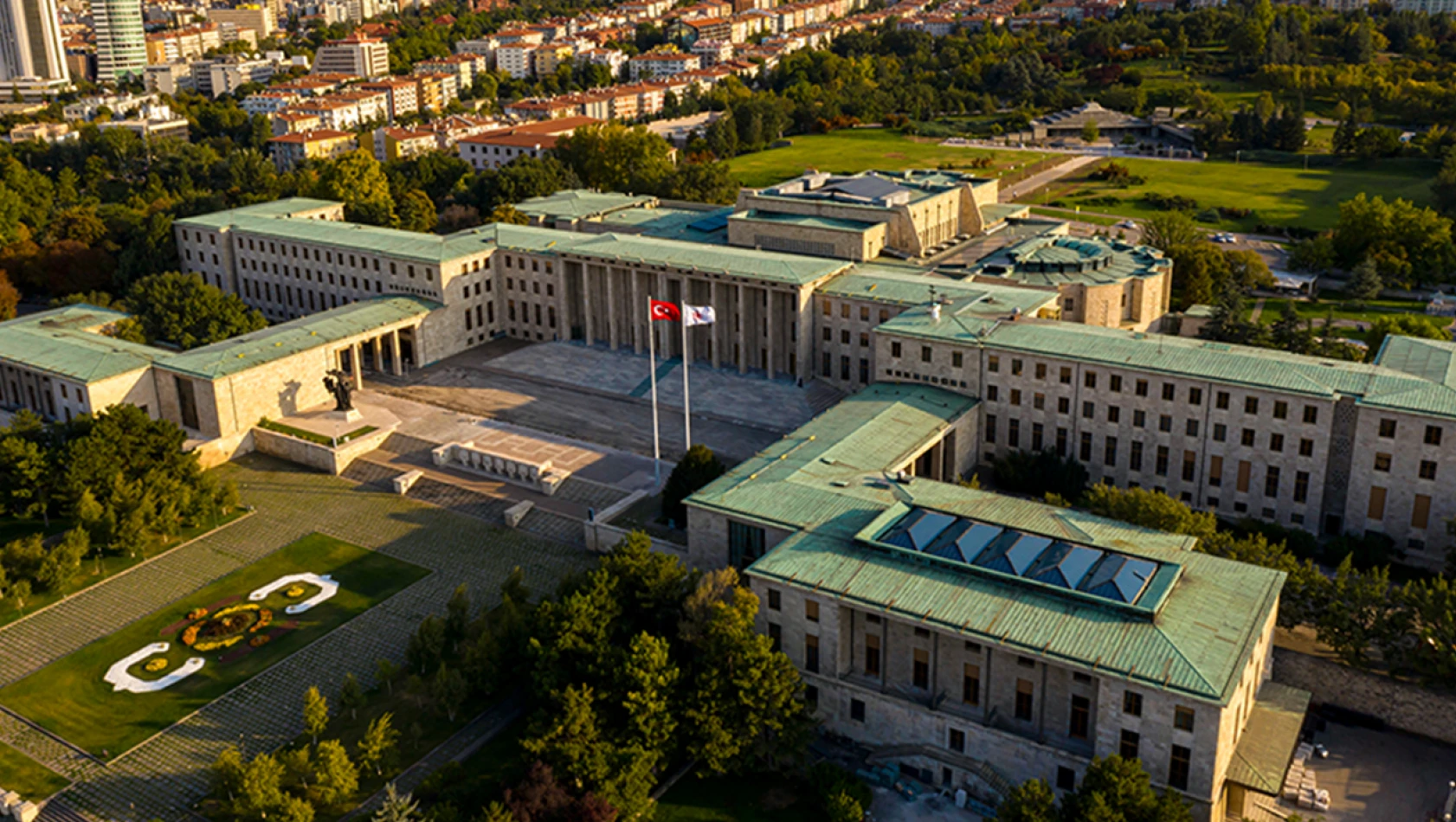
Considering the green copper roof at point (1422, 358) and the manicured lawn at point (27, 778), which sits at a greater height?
the green copper roof at point (1422, 358)

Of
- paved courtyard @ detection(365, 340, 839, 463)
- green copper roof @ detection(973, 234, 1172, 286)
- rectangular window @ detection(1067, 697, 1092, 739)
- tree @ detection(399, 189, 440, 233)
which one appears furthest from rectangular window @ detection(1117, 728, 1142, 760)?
tree @ detection(399, 189, 440, 233)

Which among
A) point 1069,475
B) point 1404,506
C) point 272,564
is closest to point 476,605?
point 272,564

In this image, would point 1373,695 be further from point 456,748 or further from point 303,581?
point 303,581

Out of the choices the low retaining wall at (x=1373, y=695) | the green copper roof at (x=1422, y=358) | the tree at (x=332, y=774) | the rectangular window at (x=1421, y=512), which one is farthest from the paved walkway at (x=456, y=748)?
the green copper roof at (x=1422, y=358)

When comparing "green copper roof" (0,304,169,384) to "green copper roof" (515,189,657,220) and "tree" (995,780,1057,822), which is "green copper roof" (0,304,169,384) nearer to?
"green copper roof" (515,189,657,220)

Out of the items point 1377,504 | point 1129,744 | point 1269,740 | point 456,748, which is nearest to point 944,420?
point 1377,504

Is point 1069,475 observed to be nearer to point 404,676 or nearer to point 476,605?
point 476,605

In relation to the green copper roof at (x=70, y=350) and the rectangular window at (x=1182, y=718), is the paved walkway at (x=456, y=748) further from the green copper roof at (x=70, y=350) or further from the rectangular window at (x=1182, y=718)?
the green copper roof at (x=70, y=350)
